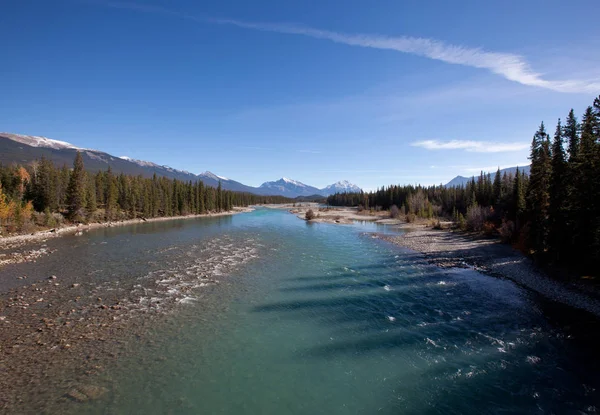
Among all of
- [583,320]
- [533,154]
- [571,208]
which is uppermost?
[533,154]

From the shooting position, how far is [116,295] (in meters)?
17.7

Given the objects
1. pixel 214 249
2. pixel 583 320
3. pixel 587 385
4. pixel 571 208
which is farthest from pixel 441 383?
pixel 214 249

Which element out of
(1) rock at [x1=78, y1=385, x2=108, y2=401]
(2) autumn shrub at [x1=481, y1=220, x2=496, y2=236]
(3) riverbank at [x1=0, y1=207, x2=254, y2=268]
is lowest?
(1) rock at [x1=78, y1=385, x2=108, y2=401]

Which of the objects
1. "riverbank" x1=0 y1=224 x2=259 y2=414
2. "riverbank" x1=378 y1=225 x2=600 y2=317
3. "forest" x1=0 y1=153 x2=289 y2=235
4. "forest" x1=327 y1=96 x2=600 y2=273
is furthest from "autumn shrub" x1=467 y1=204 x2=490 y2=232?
"forest" x1=0 y1=153 x2=289 y2=235

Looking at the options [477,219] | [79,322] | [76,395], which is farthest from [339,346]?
[477,219]

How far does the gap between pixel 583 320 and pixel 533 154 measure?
36071 millimetres

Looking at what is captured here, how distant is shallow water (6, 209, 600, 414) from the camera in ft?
29.8

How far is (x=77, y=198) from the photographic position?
2371 inches

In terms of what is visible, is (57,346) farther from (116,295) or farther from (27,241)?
(27,241)

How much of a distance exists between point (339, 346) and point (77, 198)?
69.0 meters

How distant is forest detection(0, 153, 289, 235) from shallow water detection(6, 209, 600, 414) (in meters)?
35.9

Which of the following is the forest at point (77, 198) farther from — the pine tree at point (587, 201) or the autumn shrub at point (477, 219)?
the autumn shrub at point (477, 219)

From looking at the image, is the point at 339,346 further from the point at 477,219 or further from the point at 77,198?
the point at 77,198

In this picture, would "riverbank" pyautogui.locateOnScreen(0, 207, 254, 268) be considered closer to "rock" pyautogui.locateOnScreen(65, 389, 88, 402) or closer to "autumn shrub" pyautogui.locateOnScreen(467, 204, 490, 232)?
"rock" pyautogui.locateOnScreen(65, 389, 88, 402)
